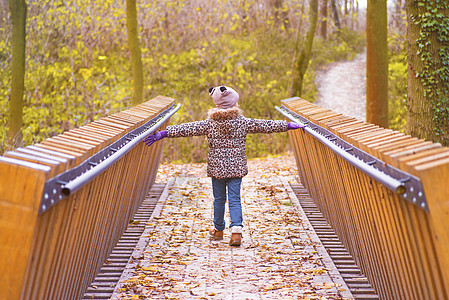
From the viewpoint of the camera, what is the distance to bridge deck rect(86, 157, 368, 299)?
14.5 feet

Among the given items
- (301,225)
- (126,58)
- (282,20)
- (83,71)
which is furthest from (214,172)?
(282,20)

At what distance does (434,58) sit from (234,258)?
4.01 metres

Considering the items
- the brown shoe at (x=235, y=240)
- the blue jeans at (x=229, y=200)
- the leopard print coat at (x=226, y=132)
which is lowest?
the brown shoe at (x=235, y=240)

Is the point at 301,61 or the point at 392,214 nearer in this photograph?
the point at 392,214

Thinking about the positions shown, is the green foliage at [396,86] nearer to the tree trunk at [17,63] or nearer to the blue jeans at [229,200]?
the tree trunk at [17,63]

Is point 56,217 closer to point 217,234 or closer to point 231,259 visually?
point 231,259

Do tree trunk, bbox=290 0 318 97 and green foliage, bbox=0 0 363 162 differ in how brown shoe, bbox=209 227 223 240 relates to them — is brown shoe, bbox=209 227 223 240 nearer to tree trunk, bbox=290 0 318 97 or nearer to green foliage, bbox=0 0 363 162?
tree trunk, bbox=290 0 318 97

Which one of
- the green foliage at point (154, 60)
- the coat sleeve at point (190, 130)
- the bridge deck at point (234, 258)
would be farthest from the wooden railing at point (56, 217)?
the green foliage at point (154, 60)

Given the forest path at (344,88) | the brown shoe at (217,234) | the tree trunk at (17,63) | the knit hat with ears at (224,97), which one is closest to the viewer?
the knit hat with ears at (224,97)

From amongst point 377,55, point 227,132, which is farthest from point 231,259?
point 377,55

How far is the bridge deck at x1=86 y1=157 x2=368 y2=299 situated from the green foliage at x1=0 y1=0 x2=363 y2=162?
37.4 ft

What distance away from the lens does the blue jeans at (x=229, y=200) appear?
238 inches

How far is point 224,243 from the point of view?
605cm

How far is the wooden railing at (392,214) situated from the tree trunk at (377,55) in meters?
4.49
